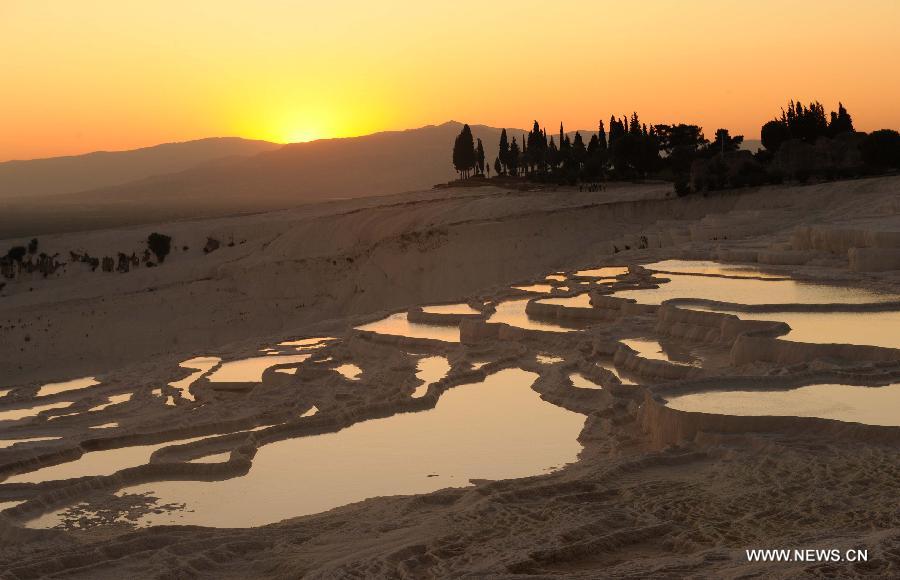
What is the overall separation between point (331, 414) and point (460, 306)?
8662 mm

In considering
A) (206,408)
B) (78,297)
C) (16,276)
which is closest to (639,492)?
(206,408)

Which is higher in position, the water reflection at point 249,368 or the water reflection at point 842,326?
the water reflection at point 842,326

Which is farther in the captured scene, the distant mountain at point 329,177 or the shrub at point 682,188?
the distant mountain at point 329,177

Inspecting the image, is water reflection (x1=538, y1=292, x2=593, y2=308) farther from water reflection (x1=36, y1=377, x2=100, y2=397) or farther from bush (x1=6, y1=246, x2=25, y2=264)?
bush (x1=6, y1=246, x2=25, y2=264)

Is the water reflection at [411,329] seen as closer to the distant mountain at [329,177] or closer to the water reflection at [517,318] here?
the water reflection at [517,318]

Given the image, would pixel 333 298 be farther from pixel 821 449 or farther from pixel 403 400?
pixel 821 449

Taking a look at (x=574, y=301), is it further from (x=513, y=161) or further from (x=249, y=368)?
(x=513, y=161)

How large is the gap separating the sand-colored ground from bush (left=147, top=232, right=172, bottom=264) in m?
18.1

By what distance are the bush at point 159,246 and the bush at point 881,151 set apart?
2807 centimetres

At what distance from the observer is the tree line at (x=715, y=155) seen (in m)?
36.3

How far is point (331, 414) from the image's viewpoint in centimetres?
1145

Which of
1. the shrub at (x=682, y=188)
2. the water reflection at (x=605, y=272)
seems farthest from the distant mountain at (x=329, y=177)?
the water reflection at (x=605, y=272)

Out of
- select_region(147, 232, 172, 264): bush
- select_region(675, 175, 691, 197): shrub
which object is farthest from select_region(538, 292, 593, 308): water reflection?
select_region(147, 232, 172, 264): bush

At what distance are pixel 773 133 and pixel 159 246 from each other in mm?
27746
